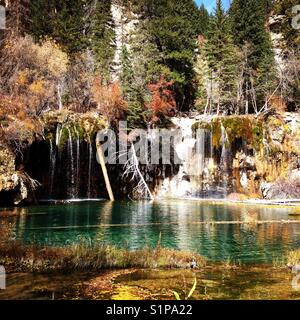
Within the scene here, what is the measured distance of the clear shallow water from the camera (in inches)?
571

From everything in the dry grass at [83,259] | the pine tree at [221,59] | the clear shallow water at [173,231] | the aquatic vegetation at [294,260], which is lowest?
the clear shallow water at [173,231]

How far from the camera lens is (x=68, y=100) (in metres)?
43.9

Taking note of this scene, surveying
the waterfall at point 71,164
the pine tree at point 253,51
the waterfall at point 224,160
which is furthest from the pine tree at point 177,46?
the waterfall at point 71,164

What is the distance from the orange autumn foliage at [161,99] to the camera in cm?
4328

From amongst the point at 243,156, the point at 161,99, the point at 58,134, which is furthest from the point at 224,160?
the point at 58,134

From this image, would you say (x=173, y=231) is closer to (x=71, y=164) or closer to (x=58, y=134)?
(x=58, y=134)

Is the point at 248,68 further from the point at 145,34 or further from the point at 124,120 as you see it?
the point at 124,120

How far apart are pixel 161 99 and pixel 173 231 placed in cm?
2842

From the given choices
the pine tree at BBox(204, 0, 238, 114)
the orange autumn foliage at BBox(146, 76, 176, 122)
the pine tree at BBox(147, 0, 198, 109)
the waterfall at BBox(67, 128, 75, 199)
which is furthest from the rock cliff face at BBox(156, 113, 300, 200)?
the waterfall at BBox(67, 128, 75, 199)

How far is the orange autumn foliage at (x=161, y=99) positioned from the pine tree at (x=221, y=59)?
17.1ft

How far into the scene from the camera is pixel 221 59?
49531 millimetres

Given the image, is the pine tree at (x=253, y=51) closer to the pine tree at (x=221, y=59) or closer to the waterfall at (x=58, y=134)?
the pine tree at (x=221, y=59)

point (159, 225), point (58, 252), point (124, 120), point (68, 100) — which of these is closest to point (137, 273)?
point (58, 252)

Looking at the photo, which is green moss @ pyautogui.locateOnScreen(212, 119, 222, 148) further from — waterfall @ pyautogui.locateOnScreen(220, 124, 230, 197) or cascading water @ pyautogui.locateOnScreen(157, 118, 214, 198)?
cascading water @ pyautogui.locateOnScreen(157, 118, 214, 198)
